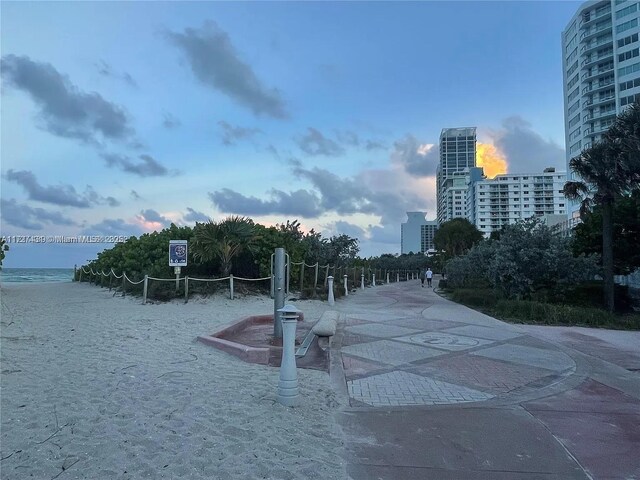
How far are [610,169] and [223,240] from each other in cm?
1618

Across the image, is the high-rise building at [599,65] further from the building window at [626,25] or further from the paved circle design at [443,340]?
the paved circle design at [443,340]

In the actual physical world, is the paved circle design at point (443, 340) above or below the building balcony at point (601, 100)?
below

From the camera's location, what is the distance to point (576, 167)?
19.3 meters

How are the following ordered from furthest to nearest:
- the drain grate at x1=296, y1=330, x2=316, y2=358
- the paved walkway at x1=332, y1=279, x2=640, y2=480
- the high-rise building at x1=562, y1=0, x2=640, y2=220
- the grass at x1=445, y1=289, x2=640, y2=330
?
the high-rise building at x1=562, y1=0, x2=640, y2=220 < the grass at x1=445, y1=289, x2=640, y2=330 < the drain grate at x1=296, y1=330, x2=316, y2=358 < the paved walkway at x1=332, y1=279, x2=640, y2=480

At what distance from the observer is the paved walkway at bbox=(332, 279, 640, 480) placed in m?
3.42

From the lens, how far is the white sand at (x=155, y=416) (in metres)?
3.20

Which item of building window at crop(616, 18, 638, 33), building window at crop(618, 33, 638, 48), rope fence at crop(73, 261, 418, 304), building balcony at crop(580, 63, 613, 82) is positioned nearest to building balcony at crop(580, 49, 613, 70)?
building balcony at crop(580, 63, 613, 82)

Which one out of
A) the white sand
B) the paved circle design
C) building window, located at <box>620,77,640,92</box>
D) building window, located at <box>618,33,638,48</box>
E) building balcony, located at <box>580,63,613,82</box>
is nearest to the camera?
the white sand

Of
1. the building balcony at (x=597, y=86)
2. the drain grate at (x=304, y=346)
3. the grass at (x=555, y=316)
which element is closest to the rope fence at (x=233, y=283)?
the drain grate at (x=304, y=346)

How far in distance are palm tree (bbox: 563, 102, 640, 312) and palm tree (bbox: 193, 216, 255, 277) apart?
48.0 feet

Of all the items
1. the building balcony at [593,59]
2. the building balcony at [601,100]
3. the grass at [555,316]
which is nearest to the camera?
the grass at [555,316]

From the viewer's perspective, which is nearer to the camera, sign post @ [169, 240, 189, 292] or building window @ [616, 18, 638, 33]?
sign post @ [169, 240, 189, 292]

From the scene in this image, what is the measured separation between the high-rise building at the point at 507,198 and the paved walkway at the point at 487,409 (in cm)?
13735

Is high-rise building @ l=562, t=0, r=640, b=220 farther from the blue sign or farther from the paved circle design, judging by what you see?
the paved circle design
